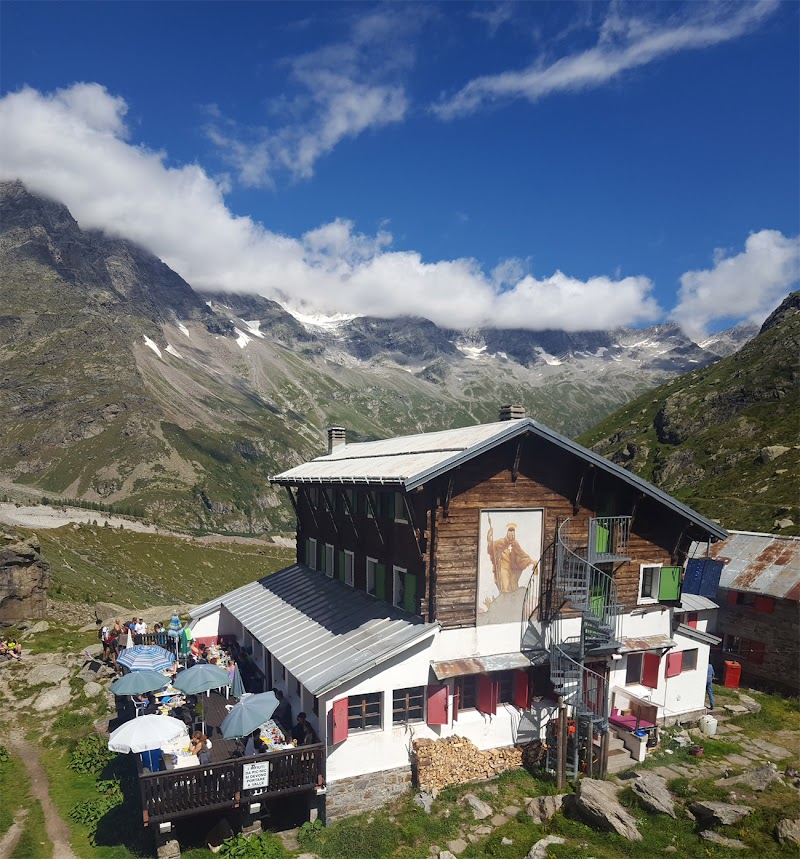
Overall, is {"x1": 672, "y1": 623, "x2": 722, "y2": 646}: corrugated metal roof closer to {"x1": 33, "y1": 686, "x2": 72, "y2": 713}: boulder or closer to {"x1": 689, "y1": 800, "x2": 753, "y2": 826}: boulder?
{"x1": 689, "y1": 800, "x2": 753, "y2": 826}: boulder

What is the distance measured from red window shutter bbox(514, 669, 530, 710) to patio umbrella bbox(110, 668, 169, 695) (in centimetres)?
1444

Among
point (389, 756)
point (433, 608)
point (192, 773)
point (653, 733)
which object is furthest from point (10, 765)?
point (653, 733)

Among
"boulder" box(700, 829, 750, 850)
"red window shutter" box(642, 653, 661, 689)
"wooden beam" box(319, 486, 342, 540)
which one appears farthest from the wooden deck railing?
"red window shutter" box(642, 653, 661, 689)

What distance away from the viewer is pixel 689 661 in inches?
1087

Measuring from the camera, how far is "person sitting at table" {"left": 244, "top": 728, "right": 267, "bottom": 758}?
20.8m

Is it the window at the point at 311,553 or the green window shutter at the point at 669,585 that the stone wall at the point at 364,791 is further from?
the window at the point at 311,553

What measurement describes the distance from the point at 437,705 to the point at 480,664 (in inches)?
84.9

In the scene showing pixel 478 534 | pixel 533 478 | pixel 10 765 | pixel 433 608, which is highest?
pixel 533 478

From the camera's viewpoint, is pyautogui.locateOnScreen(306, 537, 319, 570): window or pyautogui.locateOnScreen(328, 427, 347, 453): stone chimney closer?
pyautogui.locateOnScreen(306, 537, 319, 570): window

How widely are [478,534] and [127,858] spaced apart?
15452 millimetres

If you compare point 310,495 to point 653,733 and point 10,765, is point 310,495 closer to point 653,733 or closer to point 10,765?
point 10,765

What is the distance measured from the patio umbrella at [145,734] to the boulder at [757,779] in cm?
1854

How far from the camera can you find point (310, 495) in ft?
118

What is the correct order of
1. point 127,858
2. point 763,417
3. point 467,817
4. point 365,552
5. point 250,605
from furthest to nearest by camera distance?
point 763,417
point 250,605
point 365,552
point 467,817
point 127,858
